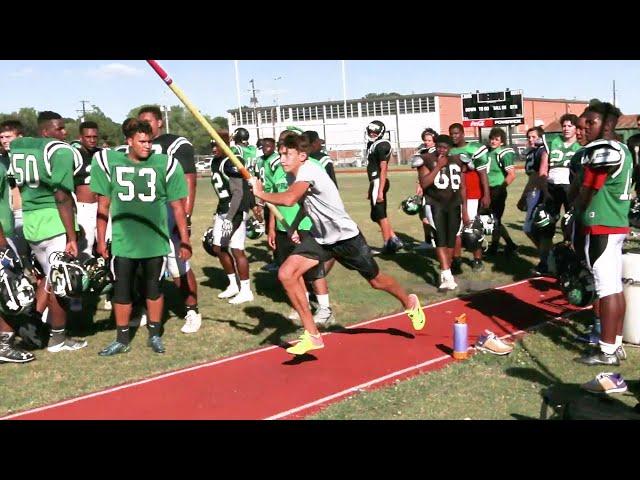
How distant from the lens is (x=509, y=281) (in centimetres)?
1028

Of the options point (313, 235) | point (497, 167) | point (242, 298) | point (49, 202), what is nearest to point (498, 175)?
point (497, 167)

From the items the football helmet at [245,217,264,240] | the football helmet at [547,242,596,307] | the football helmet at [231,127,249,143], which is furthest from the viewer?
the football helmet at [245,217,264,240]

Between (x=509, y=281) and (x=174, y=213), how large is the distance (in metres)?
5.27

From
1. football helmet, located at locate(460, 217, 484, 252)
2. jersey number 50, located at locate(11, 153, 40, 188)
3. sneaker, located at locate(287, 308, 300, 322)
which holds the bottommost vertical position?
sneaker, located at locate(287, 308, 300, 322)

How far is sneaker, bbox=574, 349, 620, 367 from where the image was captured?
623cm

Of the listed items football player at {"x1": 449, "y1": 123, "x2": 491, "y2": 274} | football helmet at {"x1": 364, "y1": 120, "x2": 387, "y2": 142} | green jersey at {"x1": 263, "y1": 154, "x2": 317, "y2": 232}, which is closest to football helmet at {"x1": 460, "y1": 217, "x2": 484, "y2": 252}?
football player at {"x1": 449, "y1": 123, "x2": 491, "y2": 274}

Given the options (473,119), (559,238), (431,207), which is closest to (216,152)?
(431,207)

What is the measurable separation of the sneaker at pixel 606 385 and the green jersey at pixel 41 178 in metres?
5.23

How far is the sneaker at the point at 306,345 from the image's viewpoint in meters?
6.46

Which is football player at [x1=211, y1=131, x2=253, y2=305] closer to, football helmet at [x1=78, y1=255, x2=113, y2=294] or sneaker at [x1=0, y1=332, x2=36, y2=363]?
football helmet at [x1=78, y1=255, x2=113, y2=294]

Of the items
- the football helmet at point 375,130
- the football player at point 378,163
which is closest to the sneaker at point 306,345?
the football player at point 378,163

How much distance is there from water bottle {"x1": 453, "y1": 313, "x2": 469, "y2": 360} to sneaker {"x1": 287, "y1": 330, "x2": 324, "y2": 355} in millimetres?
1268

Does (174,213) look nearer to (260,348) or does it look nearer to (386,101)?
(260,348)

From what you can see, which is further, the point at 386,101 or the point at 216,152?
the point at 386,101
